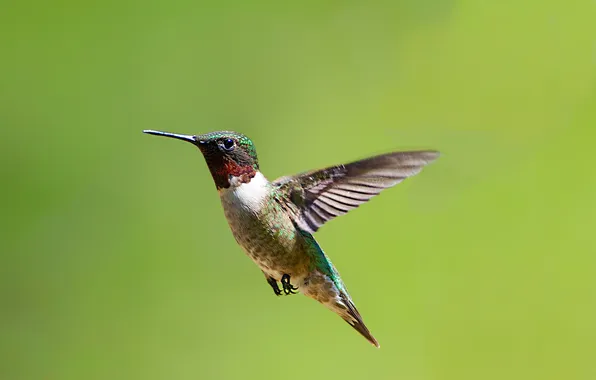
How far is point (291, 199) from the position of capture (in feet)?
4.71

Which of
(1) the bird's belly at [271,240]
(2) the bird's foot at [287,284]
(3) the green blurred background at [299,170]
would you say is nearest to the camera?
(1) the bird's belly at [271,240]

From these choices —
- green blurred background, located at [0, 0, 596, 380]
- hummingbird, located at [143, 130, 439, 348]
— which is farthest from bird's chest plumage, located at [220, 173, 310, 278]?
green blurred background, located at [0, 0, 596, 380]

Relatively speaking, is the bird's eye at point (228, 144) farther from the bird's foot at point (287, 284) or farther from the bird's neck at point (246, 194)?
the bird's foot at point (287, 284)

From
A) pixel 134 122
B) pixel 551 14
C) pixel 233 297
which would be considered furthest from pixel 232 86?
pixel 551 14

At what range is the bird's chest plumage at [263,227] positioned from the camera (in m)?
1.32

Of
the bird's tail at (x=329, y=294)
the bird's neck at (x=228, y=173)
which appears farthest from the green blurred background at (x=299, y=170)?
the bird's neck at (x=228, y=173)

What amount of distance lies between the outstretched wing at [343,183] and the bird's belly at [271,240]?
5 cm

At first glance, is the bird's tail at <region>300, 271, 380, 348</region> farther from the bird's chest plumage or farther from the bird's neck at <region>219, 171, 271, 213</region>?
the bird's neck at <region>219, 171, 271, 213</region>

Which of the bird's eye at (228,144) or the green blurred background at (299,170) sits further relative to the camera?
the green blurred background at (299,170)

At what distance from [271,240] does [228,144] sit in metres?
0.21

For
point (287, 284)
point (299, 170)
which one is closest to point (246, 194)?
point (287, 284)

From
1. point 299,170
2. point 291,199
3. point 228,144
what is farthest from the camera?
point 299,170

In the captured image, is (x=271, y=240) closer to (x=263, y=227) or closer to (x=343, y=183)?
(x=263, y=227)

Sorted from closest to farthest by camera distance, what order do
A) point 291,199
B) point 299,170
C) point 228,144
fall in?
point 228,144
point 291,199
point 299,170
